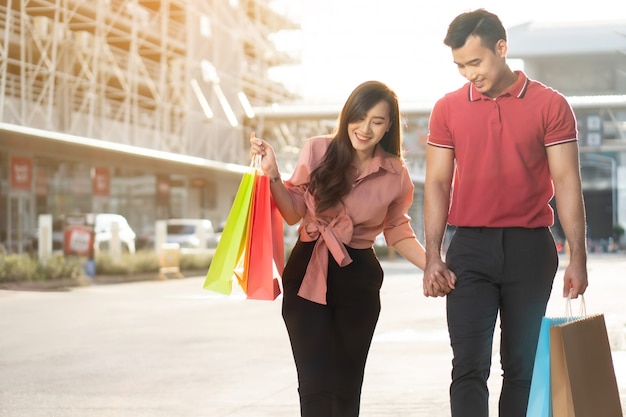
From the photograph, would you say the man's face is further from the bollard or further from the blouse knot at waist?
the bollard

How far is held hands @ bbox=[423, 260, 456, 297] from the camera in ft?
14.9

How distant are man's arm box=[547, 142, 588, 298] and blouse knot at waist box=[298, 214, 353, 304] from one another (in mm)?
910

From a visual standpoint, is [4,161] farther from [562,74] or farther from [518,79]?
[562,74]

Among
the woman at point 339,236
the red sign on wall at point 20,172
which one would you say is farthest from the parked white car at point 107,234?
the woman at point 339,236

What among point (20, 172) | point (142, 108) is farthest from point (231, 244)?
point (142, 108)

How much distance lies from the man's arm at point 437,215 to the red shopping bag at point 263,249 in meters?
0.79

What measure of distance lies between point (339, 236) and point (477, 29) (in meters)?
1.06

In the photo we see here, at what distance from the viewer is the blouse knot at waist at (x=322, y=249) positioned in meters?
4.83

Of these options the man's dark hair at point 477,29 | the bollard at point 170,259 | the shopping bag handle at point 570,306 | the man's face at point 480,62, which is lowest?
the bollard at point 170,259

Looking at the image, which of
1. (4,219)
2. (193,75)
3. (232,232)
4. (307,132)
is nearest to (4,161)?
(4,219)

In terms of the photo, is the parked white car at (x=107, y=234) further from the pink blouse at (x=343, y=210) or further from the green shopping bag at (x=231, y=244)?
the pink blouse at (x=343, y=210)

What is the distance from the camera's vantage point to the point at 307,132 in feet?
250

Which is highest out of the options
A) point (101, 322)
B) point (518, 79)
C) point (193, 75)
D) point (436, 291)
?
point (193, 75)

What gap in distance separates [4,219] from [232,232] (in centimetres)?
3335
